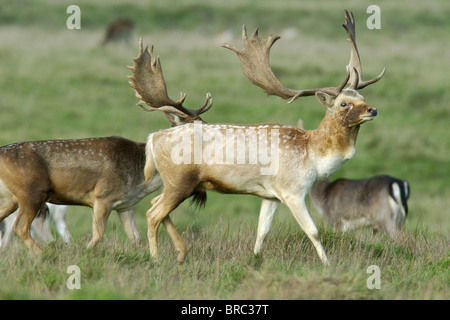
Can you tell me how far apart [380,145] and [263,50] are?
36.3ft

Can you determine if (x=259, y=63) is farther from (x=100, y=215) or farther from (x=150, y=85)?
(x=100, y=215)

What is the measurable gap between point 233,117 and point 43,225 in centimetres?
1044

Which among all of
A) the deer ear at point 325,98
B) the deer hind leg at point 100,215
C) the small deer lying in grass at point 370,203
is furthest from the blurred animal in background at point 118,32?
the deer ear at point 325,98

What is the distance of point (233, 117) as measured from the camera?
1991 cm

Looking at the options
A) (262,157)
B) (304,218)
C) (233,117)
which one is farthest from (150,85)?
(233,117)

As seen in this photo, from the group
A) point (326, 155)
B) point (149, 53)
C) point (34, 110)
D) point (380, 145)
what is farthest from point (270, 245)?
point (34, 110)

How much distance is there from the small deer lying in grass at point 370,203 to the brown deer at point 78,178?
10.3 ft

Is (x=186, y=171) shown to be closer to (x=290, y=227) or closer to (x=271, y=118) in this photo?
(x=290, y=227)

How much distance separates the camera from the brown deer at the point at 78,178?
7.94 meters

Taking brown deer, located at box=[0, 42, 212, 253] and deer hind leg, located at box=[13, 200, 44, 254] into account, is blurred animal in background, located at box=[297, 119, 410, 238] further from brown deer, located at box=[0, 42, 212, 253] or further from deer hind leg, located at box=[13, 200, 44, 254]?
deer hind leg, located at box=[13, 200, 44, 254]

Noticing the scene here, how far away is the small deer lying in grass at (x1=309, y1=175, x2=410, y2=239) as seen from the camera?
1104 cm

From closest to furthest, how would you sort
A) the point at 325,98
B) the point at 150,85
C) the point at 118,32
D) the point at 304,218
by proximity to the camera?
the point at 304,218
the point at 325,98
the point at 150,85
the point at 118,32

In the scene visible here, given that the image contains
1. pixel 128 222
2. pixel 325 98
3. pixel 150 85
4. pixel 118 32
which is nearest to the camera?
pixel 325 98

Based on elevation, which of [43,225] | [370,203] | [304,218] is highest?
[304,218]
